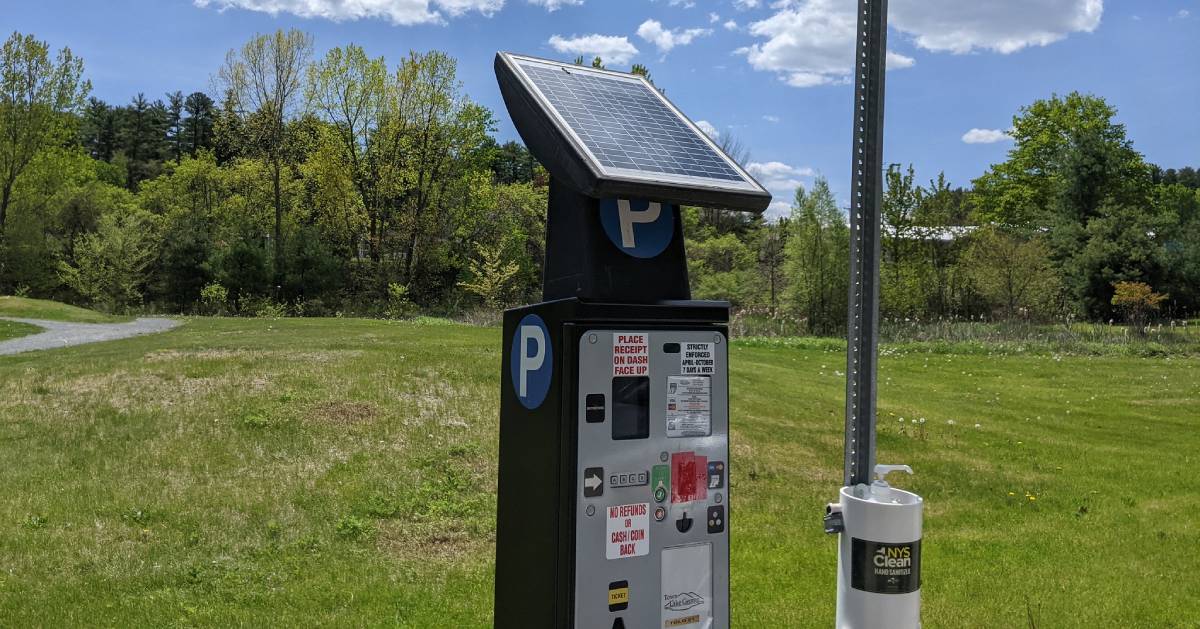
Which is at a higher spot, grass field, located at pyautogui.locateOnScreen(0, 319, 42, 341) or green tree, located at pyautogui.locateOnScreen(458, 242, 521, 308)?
green tree, located at pyautogui.locateOnScreen(458, 242, 521, 308)

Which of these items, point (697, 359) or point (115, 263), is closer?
point (697, 359)

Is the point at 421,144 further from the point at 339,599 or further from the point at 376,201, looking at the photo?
the point at 339,599

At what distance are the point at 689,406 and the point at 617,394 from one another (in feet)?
1.03

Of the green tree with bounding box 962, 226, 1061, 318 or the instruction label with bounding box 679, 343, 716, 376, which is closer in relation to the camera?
the instruction label with bounding box 679, 343, 716, 376

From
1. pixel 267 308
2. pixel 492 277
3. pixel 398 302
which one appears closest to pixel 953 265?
pixel 492 277

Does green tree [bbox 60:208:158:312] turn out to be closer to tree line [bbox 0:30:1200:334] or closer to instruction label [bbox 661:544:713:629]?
tree line [bbox 0:30:1200:334]

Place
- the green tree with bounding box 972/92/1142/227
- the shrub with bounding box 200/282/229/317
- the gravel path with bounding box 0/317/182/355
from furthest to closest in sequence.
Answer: the green tree with bounding box 972/92/1142/227 < the shrub with bounding box 200/282/229/317 < the gravel path with bounding box 0/317/182/355

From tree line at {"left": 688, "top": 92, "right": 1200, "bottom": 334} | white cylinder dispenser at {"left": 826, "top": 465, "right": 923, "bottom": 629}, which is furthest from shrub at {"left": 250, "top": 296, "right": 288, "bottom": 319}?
white cylinder dispenser at {"left": 826, "top": 465, "right": 923, "bottom": 629}

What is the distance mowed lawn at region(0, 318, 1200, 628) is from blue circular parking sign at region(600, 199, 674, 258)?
2.64 m

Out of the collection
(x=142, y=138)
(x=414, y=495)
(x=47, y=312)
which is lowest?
(x=414, y=495)

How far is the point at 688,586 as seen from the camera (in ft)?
10.6

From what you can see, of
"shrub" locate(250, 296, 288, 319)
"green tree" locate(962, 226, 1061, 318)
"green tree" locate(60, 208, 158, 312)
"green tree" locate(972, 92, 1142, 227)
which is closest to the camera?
"green tree" locate(962, 226, 1061, 318)

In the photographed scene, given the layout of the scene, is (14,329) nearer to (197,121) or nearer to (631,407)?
(631,407)

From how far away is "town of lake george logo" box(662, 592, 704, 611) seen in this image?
321 centimetres
